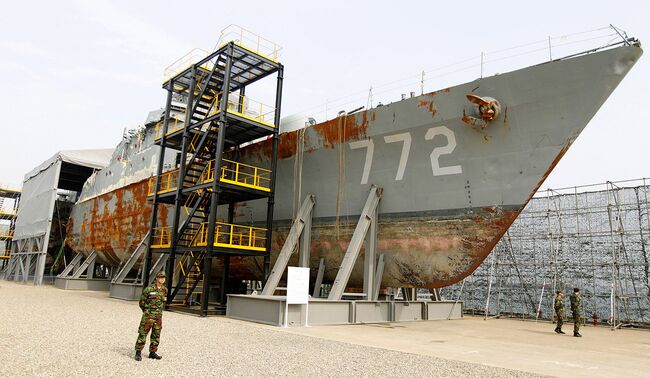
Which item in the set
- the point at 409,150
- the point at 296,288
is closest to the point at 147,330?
the point at 296,288

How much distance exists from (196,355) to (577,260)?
58.0ft

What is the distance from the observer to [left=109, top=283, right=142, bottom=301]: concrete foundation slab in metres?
20.2

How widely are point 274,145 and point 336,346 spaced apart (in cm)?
948

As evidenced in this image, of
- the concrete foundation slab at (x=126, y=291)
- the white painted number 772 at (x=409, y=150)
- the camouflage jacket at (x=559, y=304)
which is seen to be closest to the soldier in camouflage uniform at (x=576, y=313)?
the camouflage jacket at (x=559, y=304)

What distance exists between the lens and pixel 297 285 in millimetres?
12281

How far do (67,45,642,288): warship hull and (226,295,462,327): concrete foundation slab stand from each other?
1.11 m

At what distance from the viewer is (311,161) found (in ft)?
55.3

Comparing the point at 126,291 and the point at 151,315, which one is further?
the point at 126,291

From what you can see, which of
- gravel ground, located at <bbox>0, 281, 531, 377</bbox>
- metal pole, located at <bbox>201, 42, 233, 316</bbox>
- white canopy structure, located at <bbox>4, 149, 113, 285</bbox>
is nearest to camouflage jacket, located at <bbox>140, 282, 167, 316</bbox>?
gravel ground, located at <bbox>0, 281, 531, 377</bbox>

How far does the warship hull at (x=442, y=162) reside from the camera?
11.8 metres

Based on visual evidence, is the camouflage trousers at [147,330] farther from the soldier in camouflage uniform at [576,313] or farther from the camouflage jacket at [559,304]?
the camouflage jacket at [559,304]

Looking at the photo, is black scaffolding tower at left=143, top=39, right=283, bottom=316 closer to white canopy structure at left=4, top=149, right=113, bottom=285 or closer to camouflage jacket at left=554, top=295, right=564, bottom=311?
camouflage jacket at left=554, top=295, right=564, bottom=311

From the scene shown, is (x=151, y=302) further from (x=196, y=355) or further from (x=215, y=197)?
(x=215, y=197)

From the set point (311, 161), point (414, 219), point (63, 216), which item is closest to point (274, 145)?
point (311, 161)
